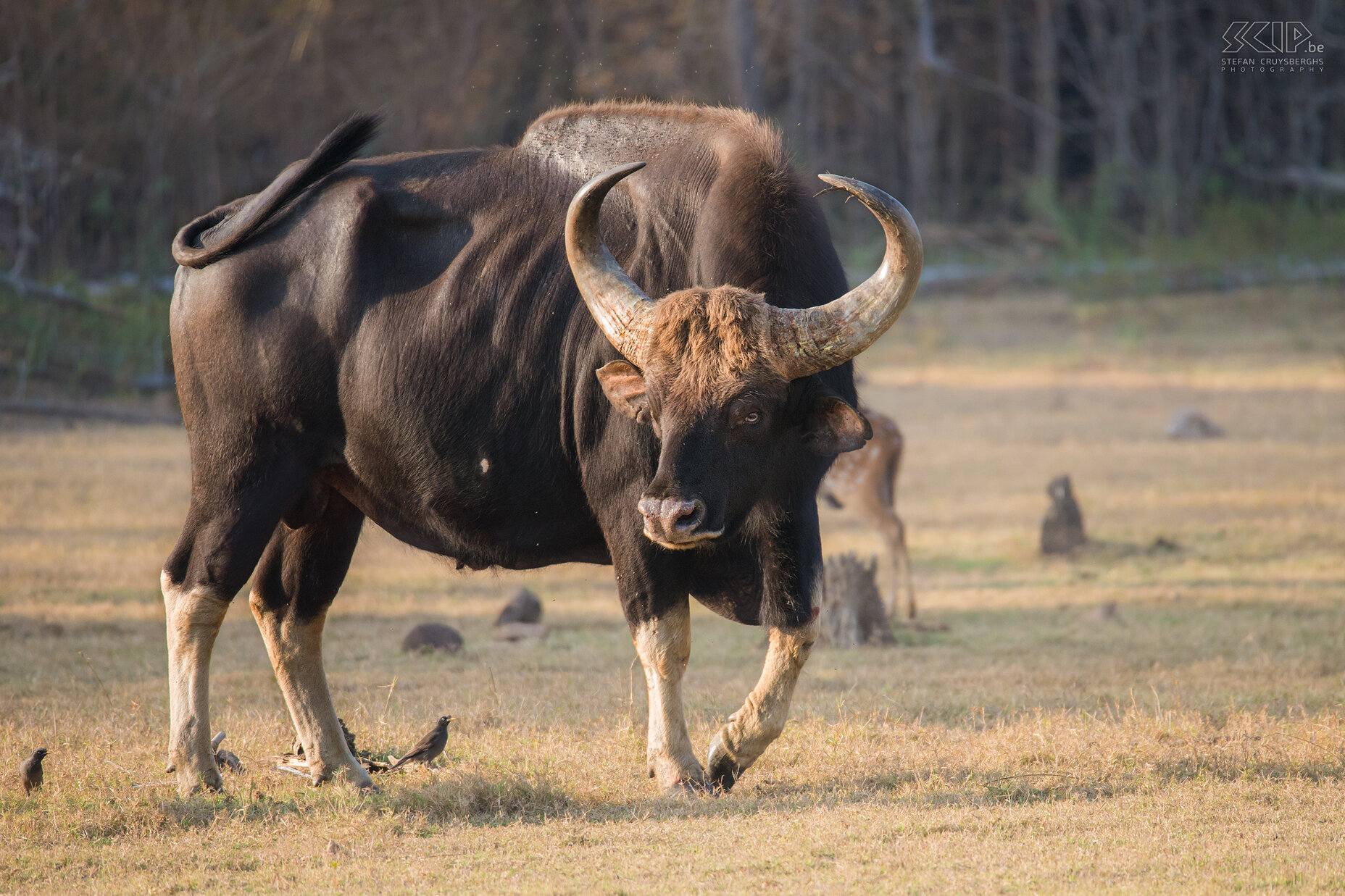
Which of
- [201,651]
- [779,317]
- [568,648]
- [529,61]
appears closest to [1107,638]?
[568,648]

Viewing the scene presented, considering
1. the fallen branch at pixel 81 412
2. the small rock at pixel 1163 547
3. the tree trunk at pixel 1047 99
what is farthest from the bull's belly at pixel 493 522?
the tree trunk at pixel 1047 99

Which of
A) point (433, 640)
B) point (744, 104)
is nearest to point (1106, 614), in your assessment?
point (433, 640)

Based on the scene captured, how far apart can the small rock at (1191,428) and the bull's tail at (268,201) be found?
1325 centimetres

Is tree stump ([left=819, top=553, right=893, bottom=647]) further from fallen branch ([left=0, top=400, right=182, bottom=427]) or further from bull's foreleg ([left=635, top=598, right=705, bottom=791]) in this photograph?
fallen branch ([left=0, top=400, right=182, bottom=427])

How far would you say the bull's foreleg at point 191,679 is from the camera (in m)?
5.40

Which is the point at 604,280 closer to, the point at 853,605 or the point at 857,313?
the point at 857,313

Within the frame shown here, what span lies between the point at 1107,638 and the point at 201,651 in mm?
5600

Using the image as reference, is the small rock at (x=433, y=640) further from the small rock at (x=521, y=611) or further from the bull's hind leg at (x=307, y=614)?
the bull's hind leg at (x=307, y=614)

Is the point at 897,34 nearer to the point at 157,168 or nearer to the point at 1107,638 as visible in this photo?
the point at 157,168

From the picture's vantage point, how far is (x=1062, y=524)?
1120cm

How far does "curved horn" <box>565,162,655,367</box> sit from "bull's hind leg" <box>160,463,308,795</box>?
4.92 ft

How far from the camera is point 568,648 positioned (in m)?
8.66

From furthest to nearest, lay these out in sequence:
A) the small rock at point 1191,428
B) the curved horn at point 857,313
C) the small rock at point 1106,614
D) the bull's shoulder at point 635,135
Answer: the small rock at point 1191,428
the small rock at point 1106,614
the bull's shoulder at point 635,135
the curved horn at point 857,313

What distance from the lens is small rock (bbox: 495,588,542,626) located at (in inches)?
364
